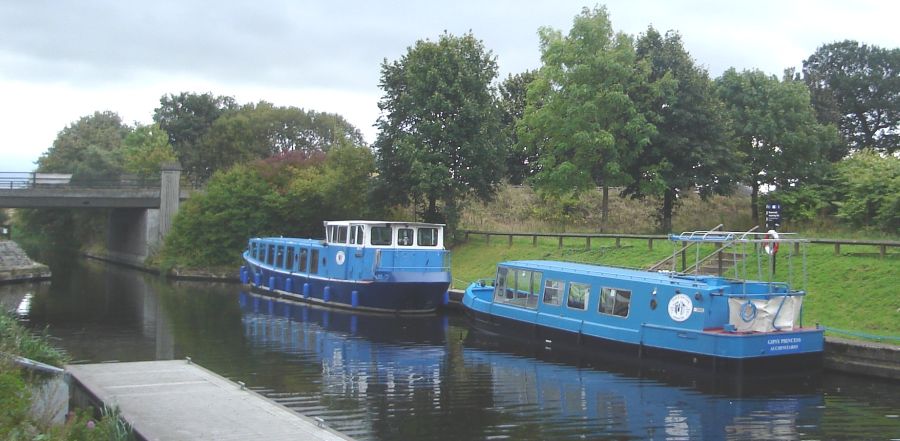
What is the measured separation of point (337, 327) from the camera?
91.5 ft

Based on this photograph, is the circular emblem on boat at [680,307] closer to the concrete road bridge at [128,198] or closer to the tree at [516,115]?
the tree at [516,115]

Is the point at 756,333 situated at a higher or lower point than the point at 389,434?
higher

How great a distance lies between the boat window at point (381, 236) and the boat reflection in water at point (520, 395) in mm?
7286

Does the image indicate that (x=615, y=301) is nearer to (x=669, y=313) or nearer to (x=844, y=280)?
(x=669, y=313)

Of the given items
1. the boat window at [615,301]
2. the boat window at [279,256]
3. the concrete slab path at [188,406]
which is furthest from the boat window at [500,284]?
the boat window at [279,256]

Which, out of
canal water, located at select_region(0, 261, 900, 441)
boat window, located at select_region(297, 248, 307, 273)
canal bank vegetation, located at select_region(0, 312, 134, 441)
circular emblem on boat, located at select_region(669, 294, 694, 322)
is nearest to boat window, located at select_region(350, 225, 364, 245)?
canal water, located at select_region(0, 261, 900, 441)

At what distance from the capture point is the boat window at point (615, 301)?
69.9 ft

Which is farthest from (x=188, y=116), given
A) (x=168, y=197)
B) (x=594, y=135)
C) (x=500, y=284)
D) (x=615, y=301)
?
(x=615, y=301)

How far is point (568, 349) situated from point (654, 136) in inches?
799

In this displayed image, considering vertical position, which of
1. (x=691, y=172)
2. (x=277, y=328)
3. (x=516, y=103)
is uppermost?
(x=516, y=103)

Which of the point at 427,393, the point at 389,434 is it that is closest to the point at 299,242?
the point at 427,393

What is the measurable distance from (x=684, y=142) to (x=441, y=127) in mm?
11845

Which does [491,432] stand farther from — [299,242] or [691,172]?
[691,172]

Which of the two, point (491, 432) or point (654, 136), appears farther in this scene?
point (654, 136)
